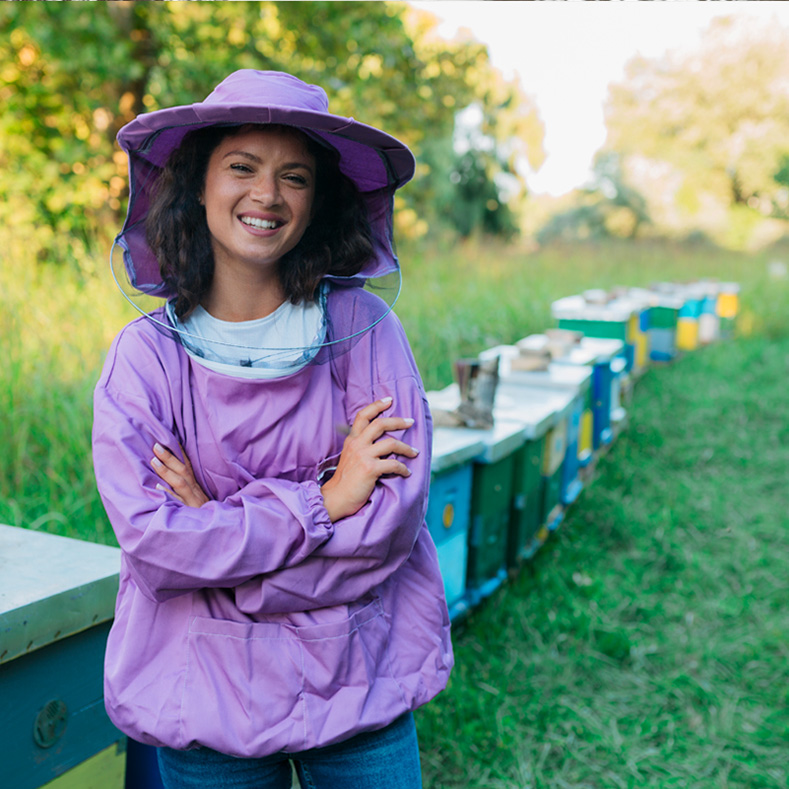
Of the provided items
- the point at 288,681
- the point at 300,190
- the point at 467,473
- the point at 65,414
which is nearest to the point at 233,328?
the point at 300,190

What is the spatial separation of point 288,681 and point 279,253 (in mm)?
683

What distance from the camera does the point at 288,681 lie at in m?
1.16

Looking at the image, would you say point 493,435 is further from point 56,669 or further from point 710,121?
point 710,121

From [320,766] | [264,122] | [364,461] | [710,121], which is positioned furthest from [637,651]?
[710,121]

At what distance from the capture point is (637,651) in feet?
9.35

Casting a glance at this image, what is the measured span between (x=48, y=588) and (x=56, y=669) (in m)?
0.16

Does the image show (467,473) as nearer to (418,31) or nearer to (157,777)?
(157,777)

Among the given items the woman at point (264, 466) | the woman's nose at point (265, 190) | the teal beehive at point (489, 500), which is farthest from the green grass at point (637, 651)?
the woman's nose at point (265, 190)

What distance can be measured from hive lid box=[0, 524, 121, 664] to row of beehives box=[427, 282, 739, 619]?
0.97 m

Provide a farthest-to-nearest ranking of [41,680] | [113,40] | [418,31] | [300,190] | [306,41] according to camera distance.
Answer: [418,31], [306,41], [113,40], [41,680], [300,190]

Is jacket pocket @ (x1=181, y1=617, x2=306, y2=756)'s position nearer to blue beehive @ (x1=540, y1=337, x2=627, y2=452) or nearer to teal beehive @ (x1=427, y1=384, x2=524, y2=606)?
teal beehive @ (x1=427, y1=384, x2=524, y2=606)

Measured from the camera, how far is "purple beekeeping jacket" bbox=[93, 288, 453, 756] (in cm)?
113

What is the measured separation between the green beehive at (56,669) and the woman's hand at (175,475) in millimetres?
400

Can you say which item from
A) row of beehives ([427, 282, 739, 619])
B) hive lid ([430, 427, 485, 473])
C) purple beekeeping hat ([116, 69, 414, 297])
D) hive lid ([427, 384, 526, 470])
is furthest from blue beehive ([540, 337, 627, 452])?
purple beekeeping hat ([116, 69, 414, 297])
